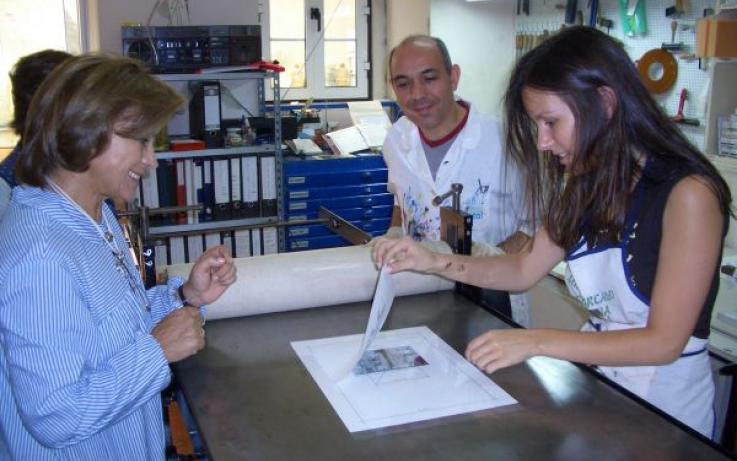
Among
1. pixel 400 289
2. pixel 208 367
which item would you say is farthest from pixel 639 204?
pixel 208 367

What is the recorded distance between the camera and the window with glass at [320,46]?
464 centimetres

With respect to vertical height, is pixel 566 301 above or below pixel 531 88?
below

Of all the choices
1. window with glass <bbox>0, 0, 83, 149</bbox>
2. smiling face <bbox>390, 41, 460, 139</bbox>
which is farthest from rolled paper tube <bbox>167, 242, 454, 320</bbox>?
window with glass <bbox>0, 0, 83, 149</bbox>

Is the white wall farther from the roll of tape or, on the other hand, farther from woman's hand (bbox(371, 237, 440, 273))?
woman's hand (bbox(371, 237, 440, 273))

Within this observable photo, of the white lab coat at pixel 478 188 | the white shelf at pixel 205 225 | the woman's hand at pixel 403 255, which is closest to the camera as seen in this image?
the woman's hand at pixel 403 255

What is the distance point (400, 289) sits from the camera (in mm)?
1782

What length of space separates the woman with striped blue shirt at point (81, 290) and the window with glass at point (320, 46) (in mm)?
3481

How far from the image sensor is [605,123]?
124 cm

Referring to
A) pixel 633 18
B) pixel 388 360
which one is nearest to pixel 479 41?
pixel 633 18

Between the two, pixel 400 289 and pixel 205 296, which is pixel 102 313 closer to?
pixel 205 296

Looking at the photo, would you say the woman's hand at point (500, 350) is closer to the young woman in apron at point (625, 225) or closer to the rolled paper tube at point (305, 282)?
the young woman in apron at point (625, 225)

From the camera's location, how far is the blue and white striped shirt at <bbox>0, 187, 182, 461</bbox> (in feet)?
3.46

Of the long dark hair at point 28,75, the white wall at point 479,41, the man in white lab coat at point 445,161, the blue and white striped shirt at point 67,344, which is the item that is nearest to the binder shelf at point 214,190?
the white wall at point 479,41

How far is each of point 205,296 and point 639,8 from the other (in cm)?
251
